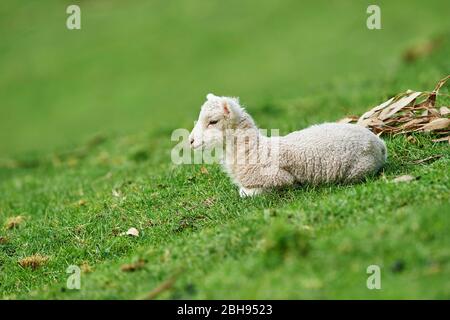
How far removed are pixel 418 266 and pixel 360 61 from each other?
27.1 meters

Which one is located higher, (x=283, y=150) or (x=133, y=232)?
(x=283, y=150)

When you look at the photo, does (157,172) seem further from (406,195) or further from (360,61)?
(360,61)

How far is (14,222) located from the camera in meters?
11.9

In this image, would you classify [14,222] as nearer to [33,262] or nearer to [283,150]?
[33,262]

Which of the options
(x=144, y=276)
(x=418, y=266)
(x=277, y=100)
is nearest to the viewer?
(x=418, y=266)

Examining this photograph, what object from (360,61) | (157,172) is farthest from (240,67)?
(157,172)

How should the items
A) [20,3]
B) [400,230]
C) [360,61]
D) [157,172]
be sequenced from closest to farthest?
1. [400,230]
2. [157,172]
3. [360,61]
4. [20,3]

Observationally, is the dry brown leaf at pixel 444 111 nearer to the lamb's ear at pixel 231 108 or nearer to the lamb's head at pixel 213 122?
the lamb's ear at pixel 231 108

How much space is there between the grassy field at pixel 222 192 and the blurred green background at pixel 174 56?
0.13m

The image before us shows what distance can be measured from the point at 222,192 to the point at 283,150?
126cm

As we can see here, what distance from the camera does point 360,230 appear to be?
291 inches

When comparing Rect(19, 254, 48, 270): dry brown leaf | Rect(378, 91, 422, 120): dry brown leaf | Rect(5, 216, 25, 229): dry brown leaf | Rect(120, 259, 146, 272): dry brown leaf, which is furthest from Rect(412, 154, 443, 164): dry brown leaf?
Rect(5, 216, 25, 229): dry brown leaf

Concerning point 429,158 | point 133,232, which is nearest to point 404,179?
point 429,158

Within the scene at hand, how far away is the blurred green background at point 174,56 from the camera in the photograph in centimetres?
3353
